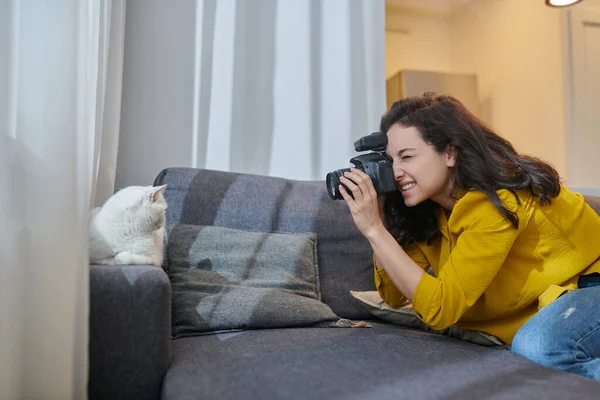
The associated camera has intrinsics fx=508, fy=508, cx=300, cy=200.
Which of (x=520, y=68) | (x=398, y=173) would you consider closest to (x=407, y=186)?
(x=398, y=173)

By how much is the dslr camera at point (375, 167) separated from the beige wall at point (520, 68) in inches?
80.1

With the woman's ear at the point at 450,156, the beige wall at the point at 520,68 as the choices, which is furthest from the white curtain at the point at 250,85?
the beige wall at the point at 520,68

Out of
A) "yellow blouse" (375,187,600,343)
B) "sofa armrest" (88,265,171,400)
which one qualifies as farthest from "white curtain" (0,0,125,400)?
Answer: "yellow blouse" (375,187,600,343)

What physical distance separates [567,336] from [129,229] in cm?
91

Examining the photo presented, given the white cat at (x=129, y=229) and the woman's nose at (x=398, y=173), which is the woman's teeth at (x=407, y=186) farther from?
the white cat at (x=129, y=229)

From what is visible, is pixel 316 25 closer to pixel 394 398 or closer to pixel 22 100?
pixel 22 100

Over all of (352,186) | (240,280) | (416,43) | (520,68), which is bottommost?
(240,280)

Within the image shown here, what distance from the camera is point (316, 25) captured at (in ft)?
6.22

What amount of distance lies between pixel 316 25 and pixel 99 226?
1.17 meters

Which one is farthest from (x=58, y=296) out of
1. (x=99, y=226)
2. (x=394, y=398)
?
(x=394, y=398)

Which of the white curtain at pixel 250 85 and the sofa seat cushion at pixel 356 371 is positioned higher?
the white curtain at pixel 250 85

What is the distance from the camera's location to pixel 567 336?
3.12ft

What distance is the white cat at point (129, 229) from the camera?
107cm

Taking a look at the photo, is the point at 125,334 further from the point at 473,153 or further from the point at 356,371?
the point at 473,153
